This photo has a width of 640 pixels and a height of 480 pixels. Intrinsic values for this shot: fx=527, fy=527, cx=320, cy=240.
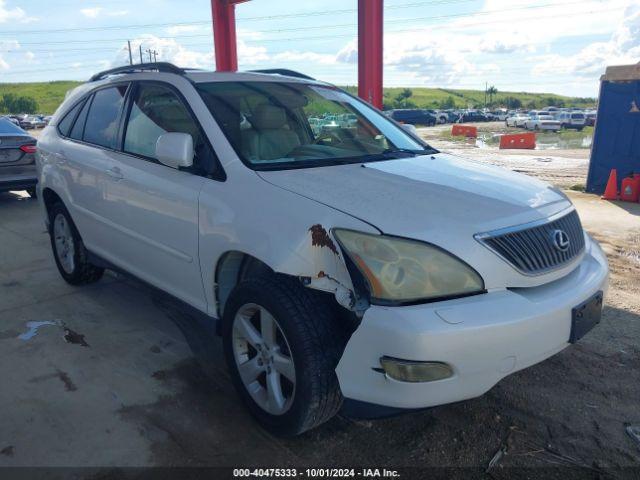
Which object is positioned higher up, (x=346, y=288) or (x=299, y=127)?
(x=299, y=127)

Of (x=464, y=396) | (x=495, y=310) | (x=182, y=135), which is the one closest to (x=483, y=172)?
(x=495, y=310)

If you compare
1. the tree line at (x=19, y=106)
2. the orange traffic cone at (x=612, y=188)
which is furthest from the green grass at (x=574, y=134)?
the tree line at (x=19, y=106)

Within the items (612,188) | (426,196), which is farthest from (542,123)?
(426,196)

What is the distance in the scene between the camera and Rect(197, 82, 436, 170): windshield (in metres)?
2.95

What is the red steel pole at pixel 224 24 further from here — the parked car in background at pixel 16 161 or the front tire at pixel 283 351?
the front tire at pixel 283 351

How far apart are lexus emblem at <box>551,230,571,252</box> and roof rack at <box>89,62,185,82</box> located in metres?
2.42

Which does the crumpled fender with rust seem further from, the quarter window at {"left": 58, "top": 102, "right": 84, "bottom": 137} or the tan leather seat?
the quarter window at {"left": 58, "top": 102, "right": 84, "bottom": 137}

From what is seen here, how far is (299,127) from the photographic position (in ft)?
11.3

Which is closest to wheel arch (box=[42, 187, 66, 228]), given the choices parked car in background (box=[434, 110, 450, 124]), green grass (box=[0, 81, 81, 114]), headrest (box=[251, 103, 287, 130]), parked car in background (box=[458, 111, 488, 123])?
headrest (box=[251, 103, 287, 130])

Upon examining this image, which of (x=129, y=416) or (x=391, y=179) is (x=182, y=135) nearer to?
(x=391, y=179)

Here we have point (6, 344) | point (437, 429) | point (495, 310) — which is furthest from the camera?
point (6, 344)

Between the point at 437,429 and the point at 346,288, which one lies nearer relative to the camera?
the point at 346,288

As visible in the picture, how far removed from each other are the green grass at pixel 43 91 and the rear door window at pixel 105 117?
10811 centimetres

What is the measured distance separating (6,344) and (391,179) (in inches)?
114
